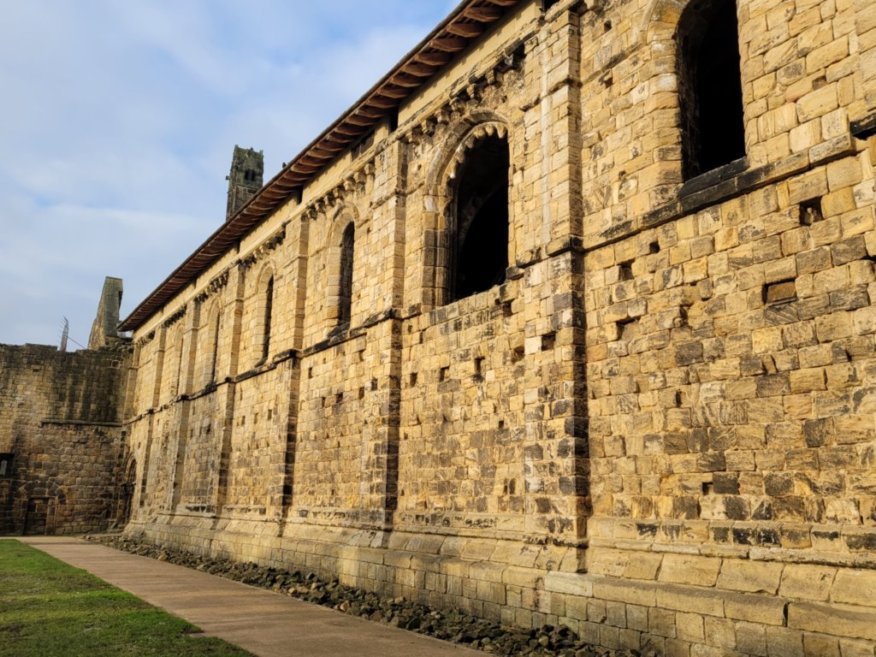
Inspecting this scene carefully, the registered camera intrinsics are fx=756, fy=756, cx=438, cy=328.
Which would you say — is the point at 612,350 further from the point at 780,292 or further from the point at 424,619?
the point at 424,619

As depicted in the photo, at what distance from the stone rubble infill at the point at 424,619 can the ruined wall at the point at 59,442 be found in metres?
15.6

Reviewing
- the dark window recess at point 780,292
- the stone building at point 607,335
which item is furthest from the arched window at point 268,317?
the dark window recess at point 780,292

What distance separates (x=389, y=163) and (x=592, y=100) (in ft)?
15.6

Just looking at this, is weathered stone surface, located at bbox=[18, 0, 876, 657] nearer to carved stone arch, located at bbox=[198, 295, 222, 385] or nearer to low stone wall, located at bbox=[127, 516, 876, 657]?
low stone wall, located at bbox=[127, 516, 876, 657]

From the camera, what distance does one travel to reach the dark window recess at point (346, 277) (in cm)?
1468

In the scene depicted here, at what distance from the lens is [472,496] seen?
9758 millimetres

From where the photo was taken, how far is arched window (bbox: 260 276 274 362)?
58.8ft

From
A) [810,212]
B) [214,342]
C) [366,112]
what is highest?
[366,112]

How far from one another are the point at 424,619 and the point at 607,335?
3.95 metres

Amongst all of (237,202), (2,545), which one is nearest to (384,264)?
(2,545)

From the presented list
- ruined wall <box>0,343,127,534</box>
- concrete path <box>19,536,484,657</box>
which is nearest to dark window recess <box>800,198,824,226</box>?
concrete path <box>19,536,484,657</box>

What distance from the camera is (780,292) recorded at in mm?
6457

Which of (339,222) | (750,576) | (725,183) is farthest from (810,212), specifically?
(339,222)

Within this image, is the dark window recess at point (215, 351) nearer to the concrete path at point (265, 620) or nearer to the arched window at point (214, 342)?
the arched window at point (214, 342)
